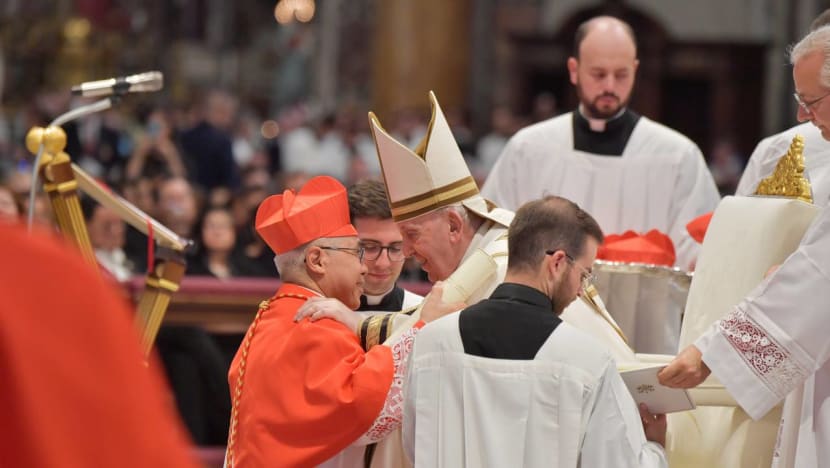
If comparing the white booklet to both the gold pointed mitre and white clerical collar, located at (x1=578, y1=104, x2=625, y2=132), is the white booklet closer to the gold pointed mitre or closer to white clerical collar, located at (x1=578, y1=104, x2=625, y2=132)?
the gold pointed mitre

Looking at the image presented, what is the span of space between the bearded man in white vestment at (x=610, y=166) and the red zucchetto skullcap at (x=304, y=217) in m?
2.04

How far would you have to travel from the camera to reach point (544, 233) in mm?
3129

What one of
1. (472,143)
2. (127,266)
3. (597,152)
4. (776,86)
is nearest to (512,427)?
(597,152)

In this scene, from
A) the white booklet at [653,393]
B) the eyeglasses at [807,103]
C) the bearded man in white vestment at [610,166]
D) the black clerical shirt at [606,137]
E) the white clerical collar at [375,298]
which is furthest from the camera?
the black clerical shirt at [606,137]

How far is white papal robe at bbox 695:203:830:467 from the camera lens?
3.49 m

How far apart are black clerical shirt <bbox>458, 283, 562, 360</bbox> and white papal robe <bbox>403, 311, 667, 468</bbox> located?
20 mm

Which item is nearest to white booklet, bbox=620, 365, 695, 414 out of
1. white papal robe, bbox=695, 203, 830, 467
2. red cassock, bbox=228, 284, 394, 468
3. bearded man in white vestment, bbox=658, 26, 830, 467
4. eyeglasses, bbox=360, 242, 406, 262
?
bearded man in white vestment, bbox=658, 26, 830, 467

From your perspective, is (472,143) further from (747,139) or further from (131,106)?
(131,106)

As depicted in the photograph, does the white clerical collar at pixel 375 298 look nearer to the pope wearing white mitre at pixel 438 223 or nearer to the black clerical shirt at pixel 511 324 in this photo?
the pope wearing white mitre at pixel 438 223

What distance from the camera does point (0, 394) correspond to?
108cm

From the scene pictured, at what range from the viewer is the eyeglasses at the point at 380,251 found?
4086 millimetres

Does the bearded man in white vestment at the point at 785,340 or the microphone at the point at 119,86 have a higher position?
the microphone at the point at 119,86

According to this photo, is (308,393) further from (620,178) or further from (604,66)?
(620,178)

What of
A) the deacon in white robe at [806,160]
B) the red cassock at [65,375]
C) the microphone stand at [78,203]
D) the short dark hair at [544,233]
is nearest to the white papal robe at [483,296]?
the short dark hair at [544,233]
